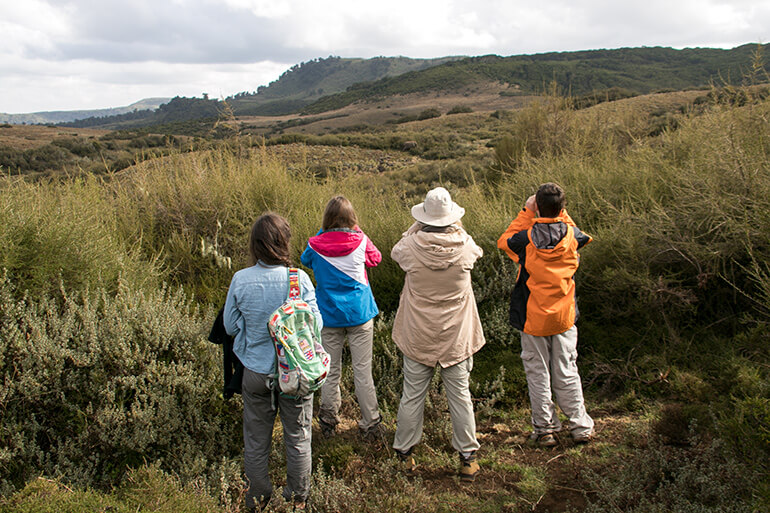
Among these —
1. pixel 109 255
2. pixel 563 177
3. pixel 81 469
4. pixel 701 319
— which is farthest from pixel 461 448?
pixel 563 177

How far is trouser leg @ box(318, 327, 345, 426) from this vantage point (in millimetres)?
3603

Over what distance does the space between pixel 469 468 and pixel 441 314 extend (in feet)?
3.48

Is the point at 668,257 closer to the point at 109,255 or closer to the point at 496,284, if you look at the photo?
the point at 496,284

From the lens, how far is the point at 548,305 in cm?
335

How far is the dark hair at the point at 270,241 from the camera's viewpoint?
2.77m

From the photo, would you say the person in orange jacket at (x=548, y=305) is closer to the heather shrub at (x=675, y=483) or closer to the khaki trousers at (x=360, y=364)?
the heather shrub at (x=675, y=483)

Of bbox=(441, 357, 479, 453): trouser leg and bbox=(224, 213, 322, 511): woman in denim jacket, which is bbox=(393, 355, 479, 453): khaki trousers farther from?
bbox=(224, 213, 322, 511): woman in denim jacket

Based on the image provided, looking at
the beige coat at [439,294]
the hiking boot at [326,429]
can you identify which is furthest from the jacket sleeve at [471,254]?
the hiking boot at [326,429]

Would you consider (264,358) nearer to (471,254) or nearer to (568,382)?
(471,254)

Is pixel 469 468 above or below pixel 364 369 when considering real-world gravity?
below

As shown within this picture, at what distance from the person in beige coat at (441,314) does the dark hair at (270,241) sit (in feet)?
2.66

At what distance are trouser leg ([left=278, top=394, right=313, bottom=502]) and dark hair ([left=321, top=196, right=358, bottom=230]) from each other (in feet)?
4.18

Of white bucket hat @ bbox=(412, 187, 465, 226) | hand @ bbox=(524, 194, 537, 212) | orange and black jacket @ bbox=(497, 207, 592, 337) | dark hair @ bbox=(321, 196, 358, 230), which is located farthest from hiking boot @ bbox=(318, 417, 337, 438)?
hand @ bbox=(524, 194, 537, 212)

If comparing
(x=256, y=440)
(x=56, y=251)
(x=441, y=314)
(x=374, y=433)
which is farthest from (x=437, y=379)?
(x=56, y=251)
